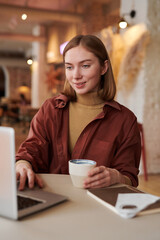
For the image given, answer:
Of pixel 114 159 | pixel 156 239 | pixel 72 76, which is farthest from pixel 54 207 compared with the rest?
pixel 72 76

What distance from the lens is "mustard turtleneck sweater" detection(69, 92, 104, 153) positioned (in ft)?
4.97

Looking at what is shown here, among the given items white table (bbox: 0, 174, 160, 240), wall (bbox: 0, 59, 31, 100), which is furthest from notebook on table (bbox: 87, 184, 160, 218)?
wall (bbox: 0, 59, 31, 100)

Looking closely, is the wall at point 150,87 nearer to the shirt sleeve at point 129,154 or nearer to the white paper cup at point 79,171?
the shirt sleeve at point 129,154

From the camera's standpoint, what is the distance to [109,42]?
4.95 meters

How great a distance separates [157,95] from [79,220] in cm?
395

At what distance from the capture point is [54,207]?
0.88 meters

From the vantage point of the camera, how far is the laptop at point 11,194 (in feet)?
2.23

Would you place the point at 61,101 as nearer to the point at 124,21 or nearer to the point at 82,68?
the point at 82,68

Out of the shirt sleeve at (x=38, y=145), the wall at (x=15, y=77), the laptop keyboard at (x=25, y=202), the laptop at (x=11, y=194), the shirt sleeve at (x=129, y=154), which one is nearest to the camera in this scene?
the laptop at (x=11, y=194)

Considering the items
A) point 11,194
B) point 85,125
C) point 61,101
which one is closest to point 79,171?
point 11,194

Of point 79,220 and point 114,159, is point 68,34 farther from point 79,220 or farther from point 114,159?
point 79,220

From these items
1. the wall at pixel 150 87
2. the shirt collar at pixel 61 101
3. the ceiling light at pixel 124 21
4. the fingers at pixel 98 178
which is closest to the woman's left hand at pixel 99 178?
the fingers at pixel 98 178

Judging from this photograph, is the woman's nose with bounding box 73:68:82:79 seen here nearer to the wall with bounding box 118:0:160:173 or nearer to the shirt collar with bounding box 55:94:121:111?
the shirt collar with bounding box 55:94:121:111

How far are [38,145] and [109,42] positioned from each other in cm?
380
